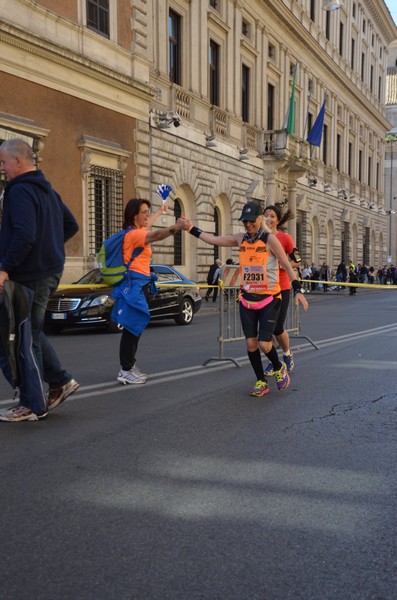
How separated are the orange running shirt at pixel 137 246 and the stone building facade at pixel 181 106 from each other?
386 inches

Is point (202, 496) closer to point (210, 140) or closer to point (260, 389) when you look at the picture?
point (260, 389)

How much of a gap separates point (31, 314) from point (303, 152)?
32122 mm

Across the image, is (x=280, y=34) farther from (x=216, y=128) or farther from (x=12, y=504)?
(x=12, y=504)

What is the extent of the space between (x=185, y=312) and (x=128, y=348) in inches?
340

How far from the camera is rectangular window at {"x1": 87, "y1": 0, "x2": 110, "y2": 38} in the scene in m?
18.5

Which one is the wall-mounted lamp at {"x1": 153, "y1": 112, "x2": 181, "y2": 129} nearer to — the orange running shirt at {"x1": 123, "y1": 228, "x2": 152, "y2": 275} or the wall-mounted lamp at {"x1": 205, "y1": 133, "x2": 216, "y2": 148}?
the wall-mounted lamp at {"x1": 205, "y1": 133, "x2": 216, "y2": 148}

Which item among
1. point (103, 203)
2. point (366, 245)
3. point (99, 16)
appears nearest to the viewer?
point (99, 16)

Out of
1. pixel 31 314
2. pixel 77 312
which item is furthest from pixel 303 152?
pixel 31 314

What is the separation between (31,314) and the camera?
4980 millimetres

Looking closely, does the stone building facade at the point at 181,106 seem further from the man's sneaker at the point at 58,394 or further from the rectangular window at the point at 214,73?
the man's sneaker at the point at 58,394

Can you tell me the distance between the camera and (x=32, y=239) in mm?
4723

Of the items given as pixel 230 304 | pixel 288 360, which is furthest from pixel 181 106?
pixel 288 360

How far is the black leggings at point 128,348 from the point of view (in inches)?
264

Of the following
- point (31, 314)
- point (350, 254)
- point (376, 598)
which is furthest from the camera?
point (350, 254)
